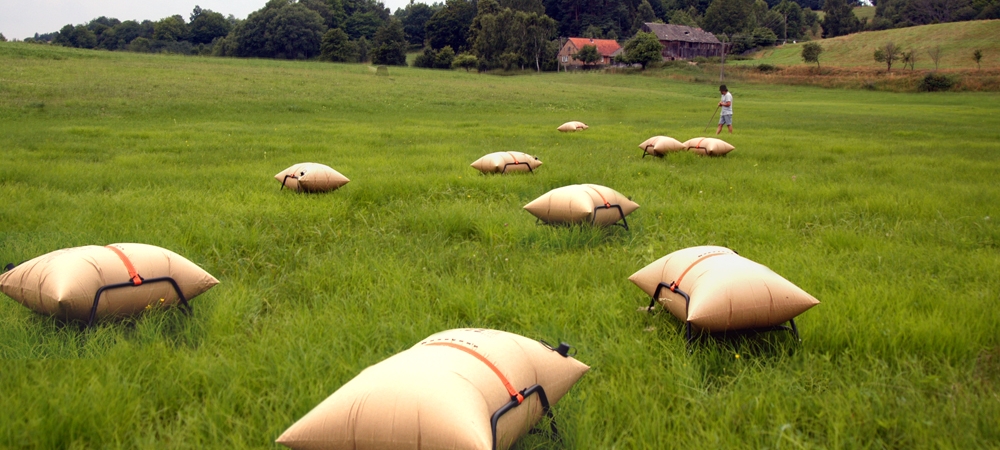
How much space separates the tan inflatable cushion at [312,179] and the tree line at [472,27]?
71500 mm

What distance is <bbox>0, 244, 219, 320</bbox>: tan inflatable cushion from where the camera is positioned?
2900mm

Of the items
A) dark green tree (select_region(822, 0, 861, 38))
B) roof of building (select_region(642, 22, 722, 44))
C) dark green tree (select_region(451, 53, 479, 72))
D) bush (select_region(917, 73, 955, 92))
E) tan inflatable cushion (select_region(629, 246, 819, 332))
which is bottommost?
tan inflatable cushion (select_region(629, 246, 819, 332))

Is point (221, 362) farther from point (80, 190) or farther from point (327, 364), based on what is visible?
point (80, 190)

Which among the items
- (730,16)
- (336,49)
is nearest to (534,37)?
(336,49)

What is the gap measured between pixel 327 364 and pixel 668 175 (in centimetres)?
659

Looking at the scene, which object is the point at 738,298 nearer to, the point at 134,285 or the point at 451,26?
the point at 134,285

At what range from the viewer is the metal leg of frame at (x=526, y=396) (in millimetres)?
1897

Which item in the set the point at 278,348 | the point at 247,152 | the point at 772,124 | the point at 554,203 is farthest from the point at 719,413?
the point at 772,124

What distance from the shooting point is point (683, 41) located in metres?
104

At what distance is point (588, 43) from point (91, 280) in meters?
100

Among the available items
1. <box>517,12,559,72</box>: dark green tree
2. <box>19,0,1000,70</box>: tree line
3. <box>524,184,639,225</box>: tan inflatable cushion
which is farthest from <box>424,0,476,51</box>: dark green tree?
<box>524,184,639,225</box>: tan inflatable cushion

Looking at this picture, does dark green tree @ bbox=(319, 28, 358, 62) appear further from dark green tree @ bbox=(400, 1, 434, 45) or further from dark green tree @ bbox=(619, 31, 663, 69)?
dark green tree @ bbox=(400, 1, 434, 45)

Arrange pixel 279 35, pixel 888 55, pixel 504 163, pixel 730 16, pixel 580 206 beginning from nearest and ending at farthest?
pixel 580 206
pixel 504 163
pixel 888 55
pixel 279 35
pixel 730 16

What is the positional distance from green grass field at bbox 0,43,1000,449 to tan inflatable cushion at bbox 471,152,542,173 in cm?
31
